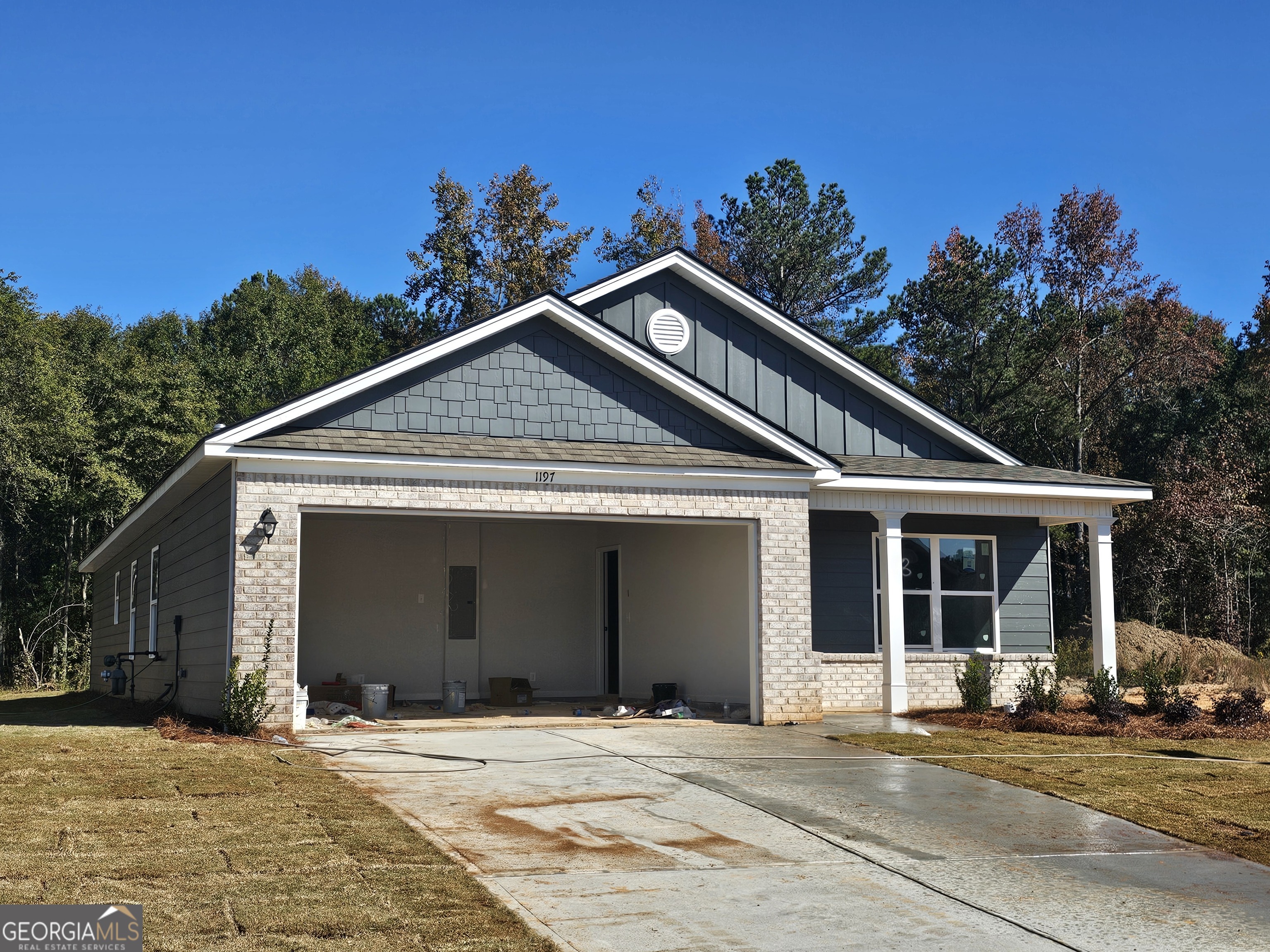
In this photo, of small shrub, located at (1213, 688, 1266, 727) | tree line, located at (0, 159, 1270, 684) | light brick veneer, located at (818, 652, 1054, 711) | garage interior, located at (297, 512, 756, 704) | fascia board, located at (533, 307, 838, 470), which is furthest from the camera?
tree line, located at (0, 159, 1270, 684)

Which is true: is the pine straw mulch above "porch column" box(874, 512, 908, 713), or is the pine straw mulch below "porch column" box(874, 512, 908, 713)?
below

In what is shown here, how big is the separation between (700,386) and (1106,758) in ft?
20.9

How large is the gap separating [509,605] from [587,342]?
6030mm

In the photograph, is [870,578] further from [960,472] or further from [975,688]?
[975,688]

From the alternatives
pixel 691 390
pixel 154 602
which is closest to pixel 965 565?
pixel 691 390

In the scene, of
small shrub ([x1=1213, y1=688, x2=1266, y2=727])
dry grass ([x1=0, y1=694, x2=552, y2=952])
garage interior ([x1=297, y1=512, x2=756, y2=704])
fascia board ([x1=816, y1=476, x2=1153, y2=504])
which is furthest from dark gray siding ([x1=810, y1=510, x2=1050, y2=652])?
dry grass ([x1=0, y1=694, x2=552, y2=952])

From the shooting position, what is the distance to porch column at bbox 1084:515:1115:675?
53.0 ft

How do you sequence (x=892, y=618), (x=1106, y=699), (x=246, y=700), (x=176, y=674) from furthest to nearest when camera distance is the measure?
(x=176, y=674)
(x=892, y=618)
(x=1106, y=699)
(x=246, y=700)

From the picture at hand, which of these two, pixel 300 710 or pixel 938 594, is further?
pixel 938 594

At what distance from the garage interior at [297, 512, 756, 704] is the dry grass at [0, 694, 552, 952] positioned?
771cm

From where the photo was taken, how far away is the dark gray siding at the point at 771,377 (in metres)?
17.7

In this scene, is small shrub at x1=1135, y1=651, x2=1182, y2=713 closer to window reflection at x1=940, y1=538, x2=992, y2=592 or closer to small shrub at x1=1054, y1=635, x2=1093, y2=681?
small shrub at x1=1054, y1=635, x2=1093, y2=681

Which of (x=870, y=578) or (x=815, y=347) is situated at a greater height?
(x=815, y=347)

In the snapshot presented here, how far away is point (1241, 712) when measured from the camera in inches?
533
